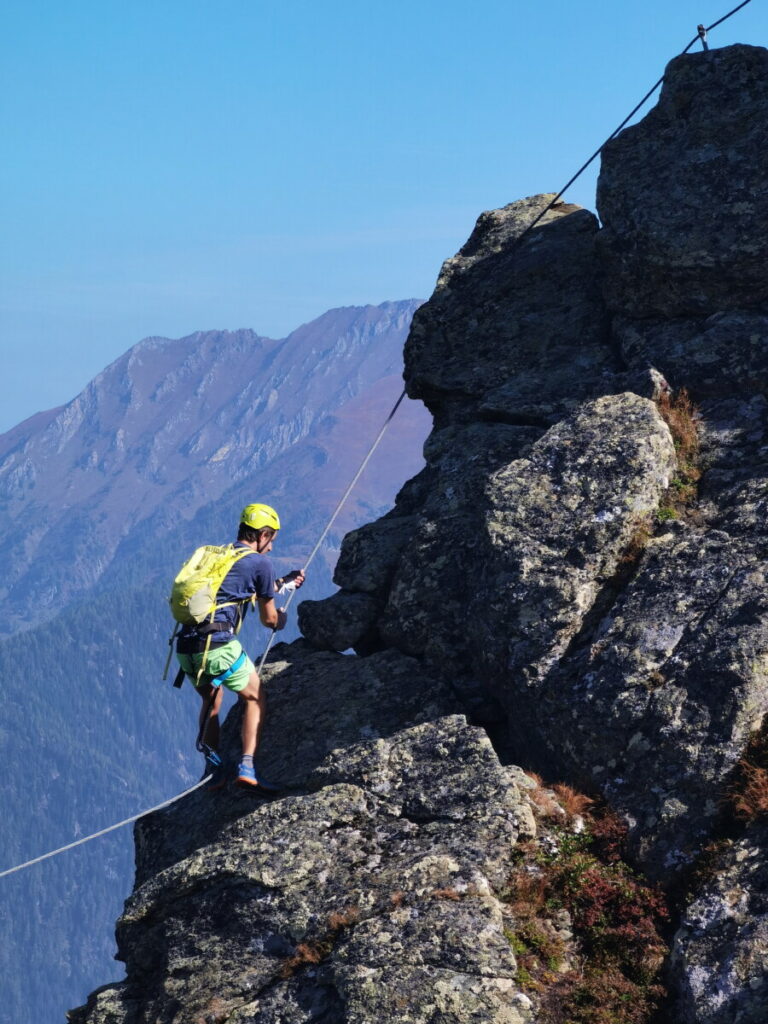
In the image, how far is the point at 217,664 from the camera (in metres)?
16.4

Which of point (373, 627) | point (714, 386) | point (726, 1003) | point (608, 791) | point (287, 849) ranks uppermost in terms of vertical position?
point (714, 386)

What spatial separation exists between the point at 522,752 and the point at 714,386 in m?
7.74

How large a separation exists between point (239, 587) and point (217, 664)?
126 centimetres

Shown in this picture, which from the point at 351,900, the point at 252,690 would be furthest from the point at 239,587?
the point at 351,900

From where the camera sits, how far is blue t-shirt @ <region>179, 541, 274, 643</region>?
16453mm

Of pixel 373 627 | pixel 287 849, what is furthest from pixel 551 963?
pixel 373 627

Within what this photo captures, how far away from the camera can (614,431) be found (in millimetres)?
17469

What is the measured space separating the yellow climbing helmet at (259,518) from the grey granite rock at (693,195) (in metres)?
9.01

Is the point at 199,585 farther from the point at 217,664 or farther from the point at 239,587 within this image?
the point at 217,664

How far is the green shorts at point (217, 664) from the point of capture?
16.4 metres

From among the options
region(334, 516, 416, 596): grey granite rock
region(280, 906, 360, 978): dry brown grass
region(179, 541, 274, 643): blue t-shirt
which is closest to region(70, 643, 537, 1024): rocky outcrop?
region(280, 906, 360, 978): dry brown grass

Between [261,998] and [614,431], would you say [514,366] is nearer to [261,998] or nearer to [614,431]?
[614,431]

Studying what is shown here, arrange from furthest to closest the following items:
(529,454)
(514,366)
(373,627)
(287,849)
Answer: (514,366)
(373,627)
(529,454)
(287,849)

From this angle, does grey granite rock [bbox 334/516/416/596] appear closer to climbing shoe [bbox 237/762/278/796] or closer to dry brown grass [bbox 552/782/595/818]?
climbing shoe [bbox 237/762/278/796]
